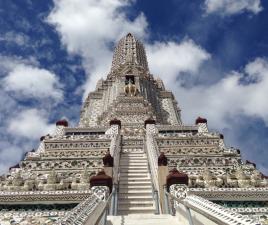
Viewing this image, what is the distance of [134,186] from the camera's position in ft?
40.4

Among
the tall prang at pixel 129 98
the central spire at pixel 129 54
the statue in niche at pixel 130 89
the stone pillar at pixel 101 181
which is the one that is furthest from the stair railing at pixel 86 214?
the central spire at pixel 129 54

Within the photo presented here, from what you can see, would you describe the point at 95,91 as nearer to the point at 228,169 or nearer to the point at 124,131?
the point at 124,131

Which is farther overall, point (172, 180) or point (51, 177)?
point (51, 177)

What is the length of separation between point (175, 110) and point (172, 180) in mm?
30286

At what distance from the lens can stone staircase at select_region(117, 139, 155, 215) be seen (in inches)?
422

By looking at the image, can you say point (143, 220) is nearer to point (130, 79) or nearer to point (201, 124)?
point (201, 124)

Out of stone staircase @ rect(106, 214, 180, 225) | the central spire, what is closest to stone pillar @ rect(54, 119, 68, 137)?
stone staircase @ rect(106, 214, 180, 225)

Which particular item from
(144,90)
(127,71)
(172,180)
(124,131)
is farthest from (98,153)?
(127,71)

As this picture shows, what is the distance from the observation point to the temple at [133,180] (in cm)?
775

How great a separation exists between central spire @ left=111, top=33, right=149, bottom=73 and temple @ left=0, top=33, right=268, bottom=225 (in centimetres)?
1305

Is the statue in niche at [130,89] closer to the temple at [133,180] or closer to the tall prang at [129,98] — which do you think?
the tall prang at [129,98]

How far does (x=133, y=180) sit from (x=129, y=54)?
1340 inches

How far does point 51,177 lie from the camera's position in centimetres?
1071

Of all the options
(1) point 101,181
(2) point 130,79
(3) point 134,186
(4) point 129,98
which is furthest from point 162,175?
(2) point 130,79
